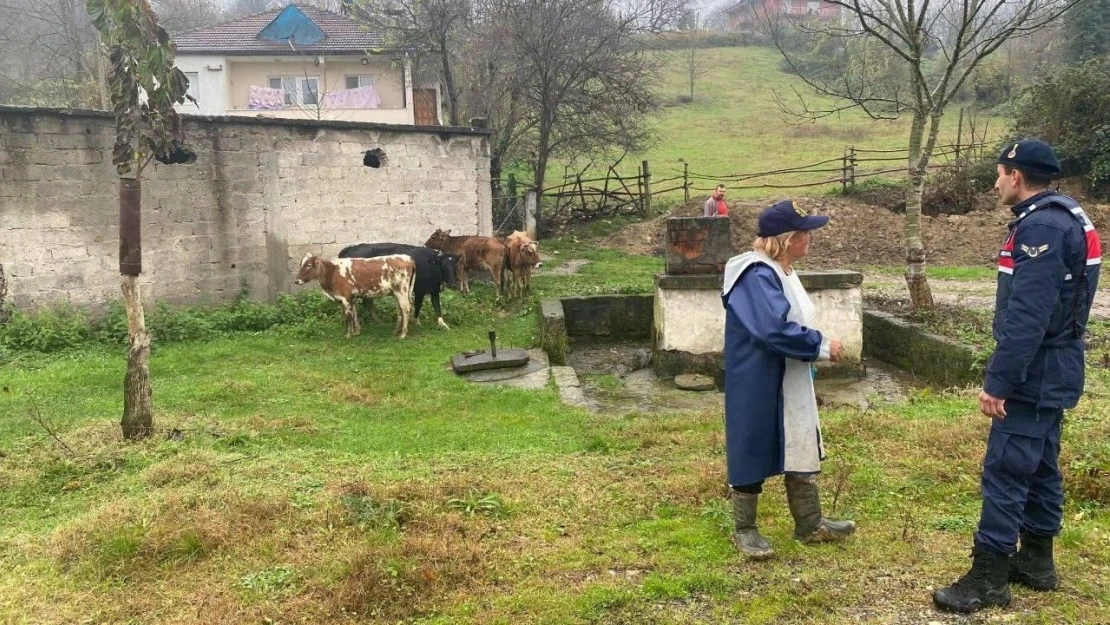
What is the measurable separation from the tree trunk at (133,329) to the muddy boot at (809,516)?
5.00 m

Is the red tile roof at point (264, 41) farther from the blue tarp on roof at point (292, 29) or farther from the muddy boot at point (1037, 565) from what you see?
the muddy boot at point (1037, 565)

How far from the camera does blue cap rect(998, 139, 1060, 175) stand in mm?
3373

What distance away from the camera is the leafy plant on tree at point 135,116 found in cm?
611

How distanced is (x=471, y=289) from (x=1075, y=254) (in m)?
11.5

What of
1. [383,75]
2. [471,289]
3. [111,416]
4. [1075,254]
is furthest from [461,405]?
[383,75]

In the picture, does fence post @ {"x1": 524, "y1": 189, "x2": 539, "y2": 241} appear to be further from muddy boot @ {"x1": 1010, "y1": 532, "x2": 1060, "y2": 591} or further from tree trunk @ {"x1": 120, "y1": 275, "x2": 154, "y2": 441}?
muddy boot @ {"x1": 1010, "y1": 532, "x2": 1060, "y2": 591}

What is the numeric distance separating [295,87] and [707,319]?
77.7ft

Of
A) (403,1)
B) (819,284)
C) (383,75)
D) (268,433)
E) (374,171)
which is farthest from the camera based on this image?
(383,75)

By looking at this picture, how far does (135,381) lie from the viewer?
249 inches

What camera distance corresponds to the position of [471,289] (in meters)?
14.2

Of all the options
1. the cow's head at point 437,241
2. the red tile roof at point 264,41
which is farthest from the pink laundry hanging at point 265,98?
the cow's head at point 437,241

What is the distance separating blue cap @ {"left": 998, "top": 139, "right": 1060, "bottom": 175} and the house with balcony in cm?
2536

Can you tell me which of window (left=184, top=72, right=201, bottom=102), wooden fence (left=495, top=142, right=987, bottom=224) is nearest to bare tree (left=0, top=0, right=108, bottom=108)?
window (left=184, top=72, right=201, bottom=102)

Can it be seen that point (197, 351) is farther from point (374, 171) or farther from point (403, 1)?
point (403, 1)
